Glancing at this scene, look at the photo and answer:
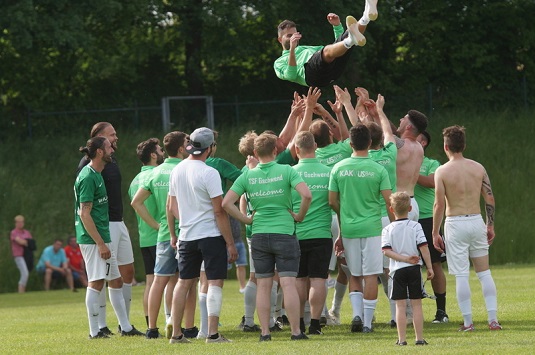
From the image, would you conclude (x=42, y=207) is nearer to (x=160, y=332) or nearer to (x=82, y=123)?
(x=82, y=123)

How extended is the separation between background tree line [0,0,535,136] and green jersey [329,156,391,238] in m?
19.7

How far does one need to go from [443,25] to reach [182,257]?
2596 centimetres

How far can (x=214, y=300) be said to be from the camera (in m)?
11.2

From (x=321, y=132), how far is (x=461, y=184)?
176cm

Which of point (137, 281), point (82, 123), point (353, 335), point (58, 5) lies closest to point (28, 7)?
point (58, 5)

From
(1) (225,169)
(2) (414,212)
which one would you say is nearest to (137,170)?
(2) (414,212)

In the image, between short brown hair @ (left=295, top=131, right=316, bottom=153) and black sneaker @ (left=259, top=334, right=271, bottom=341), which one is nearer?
black sneaker @ (left=259, top=334, right=271, bottom=341)

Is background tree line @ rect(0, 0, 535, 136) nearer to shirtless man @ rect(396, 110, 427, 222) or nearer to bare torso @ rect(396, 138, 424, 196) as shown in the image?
shirtless man @ rect(396, 110, 427, 222)

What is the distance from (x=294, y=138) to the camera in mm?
12016

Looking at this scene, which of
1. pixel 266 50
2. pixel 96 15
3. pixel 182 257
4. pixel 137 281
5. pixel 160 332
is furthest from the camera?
pixel 266 50

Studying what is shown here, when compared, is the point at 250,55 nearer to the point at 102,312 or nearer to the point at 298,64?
the point at 102,312

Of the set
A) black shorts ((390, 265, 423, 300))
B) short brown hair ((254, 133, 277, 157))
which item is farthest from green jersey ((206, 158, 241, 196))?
black shorts ((390, 265, 423, 300))

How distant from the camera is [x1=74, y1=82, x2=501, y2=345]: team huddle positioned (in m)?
11.2

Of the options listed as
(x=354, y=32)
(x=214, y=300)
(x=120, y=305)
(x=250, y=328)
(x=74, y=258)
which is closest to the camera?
(x=354, y=32)
